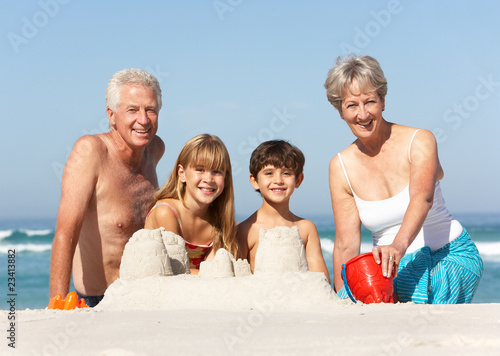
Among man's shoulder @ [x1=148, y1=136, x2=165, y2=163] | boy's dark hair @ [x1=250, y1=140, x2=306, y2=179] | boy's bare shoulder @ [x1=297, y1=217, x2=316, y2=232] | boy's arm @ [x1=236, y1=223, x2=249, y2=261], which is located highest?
man's shoulder @ [x1=148, y1=136, x2=165, y2=163]

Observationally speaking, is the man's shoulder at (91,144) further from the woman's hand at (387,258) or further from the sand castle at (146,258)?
the woman's hand at (387,258)

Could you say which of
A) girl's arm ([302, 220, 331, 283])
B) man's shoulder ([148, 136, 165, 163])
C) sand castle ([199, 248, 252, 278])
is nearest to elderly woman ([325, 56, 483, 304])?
girl's arm ([302, 220, 331, 283])

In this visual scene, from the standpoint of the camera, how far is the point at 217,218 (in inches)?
199

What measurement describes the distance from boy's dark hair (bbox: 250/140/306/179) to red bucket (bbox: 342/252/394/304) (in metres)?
1.47

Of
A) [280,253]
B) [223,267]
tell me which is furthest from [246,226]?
[280,253]

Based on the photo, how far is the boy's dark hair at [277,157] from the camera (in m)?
5.13

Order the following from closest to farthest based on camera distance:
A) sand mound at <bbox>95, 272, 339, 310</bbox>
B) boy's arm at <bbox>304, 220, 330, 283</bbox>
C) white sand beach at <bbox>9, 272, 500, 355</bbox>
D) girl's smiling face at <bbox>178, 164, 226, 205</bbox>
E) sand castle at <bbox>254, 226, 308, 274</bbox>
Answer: white sand beach at <bbox>9, 272, 500, 355</bbox>, sand mound at <bbox>95, 272, 339, 310</bbox>, sand castle at <bbox>254, 226, 308, 274</bbox>, girl's smiling face at <bbox>178, 164, 226, 205</bbox>, boy's arm at <bbox>304, 220, 330, 283</bbox>

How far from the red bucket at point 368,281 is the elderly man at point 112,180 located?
223 centimetres

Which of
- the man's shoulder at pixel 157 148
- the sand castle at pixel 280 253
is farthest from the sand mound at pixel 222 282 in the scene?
the man's shoulder at pixel 157 148

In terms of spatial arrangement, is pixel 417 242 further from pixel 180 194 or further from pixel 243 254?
pixel 180 194

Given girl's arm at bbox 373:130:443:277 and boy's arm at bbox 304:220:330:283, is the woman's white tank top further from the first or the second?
boy's arm at bbox 304:220:330:283

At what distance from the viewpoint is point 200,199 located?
4.82 meters

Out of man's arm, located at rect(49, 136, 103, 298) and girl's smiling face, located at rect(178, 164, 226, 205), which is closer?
man's arm, located at rect(49, 136, 103, 298)

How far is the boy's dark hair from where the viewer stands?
5133mm
